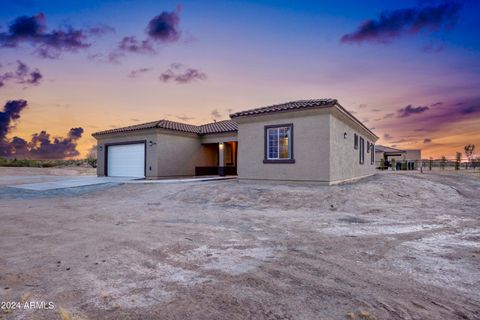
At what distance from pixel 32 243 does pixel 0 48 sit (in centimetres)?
1582

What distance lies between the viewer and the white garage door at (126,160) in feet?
64.3

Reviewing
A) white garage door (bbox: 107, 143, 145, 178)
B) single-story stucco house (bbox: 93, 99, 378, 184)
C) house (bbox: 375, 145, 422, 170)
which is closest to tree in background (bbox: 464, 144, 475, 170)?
house (bbox: 375, 145, 422, 170)

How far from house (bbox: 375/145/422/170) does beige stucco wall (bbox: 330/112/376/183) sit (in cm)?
2368

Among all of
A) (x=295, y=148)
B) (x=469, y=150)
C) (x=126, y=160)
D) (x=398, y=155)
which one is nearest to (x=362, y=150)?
(x=295, y=148)

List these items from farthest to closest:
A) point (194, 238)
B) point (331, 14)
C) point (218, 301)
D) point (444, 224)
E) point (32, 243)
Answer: point (331, 14)
point (444, 224)
point (194, 238)
point (32, 243)
point (218, 301)

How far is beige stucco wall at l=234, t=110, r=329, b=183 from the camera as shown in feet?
40.9

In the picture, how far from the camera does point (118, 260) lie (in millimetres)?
4117

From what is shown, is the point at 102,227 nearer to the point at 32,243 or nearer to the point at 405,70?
the point at 32,243

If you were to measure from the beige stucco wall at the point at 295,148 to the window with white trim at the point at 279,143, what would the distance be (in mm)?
245

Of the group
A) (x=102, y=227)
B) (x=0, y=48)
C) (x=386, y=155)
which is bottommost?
(x=102, y=227)

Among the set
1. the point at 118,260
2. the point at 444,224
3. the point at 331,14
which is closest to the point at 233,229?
the point at 118,260

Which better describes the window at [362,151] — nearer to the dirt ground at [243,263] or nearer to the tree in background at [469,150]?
the dirt ground at [243,263]

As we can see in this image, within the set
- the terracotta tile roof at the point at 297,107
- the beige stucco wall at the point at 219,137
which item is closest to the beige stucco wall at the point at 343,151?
the terracotta tile roof at the point at 297,107

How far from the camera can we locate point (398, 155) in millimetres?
42375
